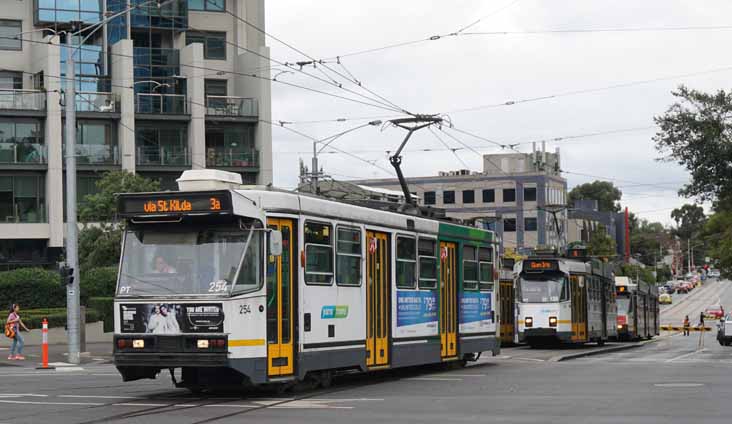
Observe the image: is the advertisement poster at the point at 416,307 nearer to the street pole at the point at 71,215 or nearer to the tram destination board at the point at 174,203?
the tram destination board at the point at 174,203

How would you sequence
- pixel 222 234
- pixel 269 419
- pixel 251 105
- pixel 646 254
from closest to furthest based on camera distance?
pixel 269 419 → pixel 222 234 → pixel 251 105 → pixel 646 254

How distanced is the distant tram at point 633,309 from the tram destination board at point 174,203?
37151 mm

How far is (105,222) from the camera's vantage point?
176 feet

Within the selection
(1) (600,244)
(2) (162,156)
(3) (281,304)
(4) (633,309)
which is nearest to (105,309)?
(2) (162,156)

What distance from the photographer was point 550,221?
105500 mm

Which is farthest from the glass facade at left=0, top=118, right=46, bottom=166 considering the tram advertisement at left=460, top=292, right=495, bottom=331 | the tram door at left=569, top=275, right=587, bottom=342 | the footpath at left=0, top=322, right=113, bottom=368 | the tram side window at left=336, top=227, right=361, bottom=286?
the tram side window at left=336, top=227, right=361, bottom=286

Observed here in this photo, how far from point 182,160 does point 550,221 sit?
4912 cm

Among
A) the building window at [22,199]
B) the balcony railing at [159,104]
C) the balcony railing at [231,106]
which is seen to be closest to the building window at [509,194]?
the balcony railing at [231,106]

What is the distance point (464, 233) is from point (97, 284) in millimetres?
26378

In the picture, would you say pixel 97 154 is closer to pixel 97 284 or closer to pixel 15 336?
pixel 97 284

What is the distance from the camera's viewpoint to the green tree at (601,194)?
15350 centimetres

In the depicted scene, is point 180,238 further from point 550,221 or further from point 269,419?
point 550,221

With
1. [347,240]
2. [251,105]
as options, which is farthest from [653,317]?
[347,240]

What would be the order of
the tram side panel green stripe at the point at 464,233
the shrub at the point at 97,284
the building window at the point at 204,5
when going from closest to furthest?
the tram side panel green stripe at the point at 464,233 → the shrub at the point at 97,284 → the building window at the point at 204,5
